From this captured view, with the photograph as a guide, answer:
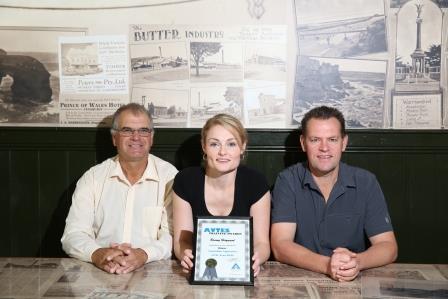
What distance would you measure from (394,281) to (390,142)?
120 centimetres

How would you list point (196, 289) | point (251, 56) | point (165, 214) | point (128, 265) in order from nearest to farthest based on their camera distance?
point (196, 289) → point (128, 265) → point (165, 214) → point (251, 56)

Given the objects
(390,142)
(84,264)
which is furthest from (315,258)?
(390,142)

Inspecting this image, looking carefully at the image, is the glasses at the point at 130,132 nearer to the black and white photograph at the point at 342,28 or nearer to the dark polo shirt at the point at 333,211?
the dark polo shirt at the point at 333,211

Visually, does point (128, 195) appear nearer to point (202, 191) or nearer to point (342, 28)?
point (202, 191)

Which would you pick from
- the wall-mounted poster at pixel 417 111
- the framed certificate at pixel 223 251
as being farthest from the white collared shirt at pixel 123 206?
the wall-mounted poster at pixel 417 111

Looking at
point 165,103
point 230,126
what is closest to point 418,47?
point 230,126

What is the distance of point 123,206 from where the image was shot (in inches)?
101

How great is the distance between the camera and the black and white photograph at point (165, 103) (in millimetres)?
2975

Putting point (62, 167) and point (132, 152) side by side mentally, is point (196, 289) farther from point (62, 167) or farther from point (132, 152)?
point (62, 167)

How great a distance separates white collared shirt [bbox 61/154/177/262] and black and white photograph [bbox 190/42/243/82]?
67 cm

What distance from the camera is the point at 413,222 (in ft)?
9.95

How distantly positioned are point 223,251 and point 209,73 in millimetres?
1342

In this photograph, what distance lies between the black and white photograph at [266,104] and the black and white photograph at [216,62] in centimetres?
12

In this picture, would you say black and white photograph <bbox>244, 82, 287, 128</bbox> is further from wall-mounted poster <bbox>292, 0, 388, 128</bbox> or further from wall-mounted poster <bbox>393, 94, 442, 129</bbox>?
wall-mounted poster <bbox>393, 94, 442, 129</bbox>
